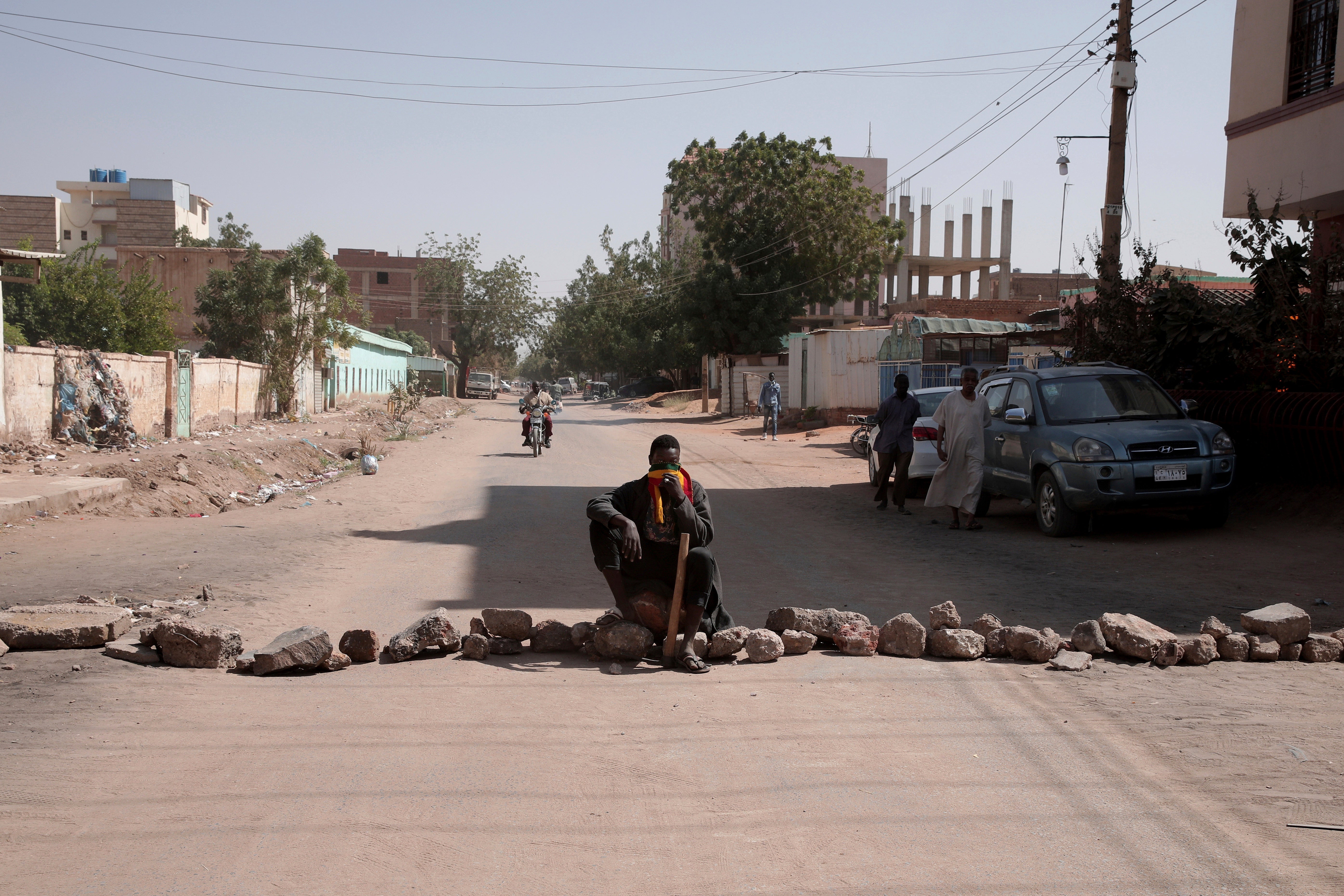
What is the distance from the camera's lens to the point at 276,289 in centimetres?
3266

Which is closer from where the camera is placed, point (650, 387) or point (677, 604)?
point (677, 604)

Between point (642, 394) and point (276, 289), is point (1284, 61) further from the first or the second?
point (642, 394)

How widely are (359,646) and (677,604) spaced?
1.87 meters

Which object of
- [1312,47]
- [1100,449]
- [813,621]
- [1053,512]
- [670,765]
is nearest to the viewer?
[670,765]

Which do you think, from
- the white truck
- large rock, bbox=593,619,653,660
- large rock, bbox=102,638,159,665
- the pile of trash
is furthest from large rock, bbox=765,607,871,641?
the white truck

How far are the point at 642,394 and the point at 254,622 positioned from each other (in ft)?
240

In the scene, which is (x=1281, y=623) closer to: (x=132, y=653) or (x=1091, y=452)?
(x=1091, y=452)

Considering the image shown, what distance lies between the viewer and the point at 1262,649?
5.91 m

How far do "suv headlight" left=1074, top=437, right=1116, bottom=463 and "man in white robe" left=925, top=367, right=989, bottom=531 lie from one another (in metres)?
1.29

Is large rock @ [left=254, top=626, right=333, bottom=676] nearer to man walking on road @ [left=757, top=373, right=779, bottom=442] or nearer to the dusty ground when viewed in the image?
the dusty ground

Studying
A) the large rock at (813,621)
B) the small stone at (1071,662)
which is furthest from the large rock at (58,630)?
the small stone at (1071,662)

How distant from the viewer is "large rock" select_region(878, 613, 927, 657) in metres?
6.05

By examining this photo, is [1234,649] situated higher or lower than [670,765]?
higher

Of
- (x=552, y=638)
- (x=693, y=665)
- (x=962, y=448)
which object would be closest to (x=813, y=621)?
(x=693, y=665)
